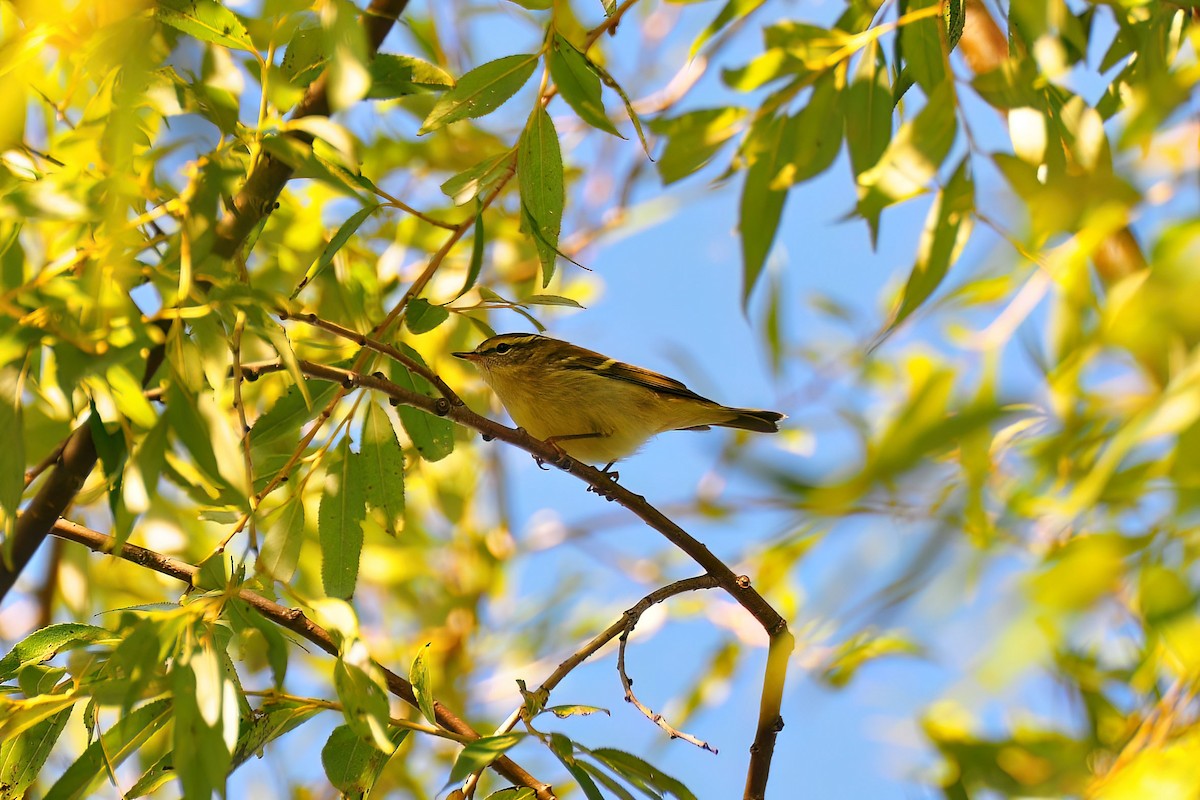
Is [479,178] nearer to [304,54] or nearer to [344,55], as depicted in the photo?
[304,54]

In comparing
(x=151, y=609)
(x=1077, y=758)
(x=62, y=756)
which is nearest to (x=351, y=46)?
(x=151, y=609)

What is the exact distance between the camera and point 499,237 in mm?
3369

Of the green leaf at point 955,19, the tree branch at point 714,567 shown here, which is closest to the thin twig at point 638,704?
the tree branch at point 714,567

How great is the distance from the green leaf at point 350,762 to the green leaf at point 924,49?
144 cm

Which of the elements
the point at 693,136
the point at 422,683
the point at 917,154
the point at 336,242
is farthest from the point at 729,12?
the point at 422,683

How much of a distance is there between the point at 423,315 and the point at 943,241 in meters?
0.92

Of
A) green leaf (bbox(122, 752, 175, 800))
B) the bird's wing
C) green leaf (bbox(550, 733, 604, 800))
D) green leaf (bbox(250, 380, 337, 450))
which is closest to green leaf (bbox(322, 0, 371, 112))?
green leaf (bbox(250, 380, 337, 450))

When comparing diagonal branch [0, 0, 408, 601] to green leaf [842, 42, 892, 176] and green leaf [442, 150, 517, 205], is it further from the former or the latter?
green leaf [842, 42, 892, 176]

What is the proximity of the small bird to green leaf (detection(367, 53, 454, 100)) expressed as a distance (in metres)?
1.70

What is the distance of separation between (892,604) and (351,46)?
2.71ft

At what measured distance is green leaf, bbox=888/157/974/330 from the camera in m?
1.93

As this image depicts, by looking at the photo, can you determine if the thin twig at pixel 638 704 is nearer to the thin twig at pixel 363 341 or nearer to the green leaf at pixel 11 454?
the thin twig at pixel 363 341

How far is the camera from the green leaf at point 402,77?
1694 mm

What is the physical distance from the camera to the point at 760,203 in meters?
2.12
